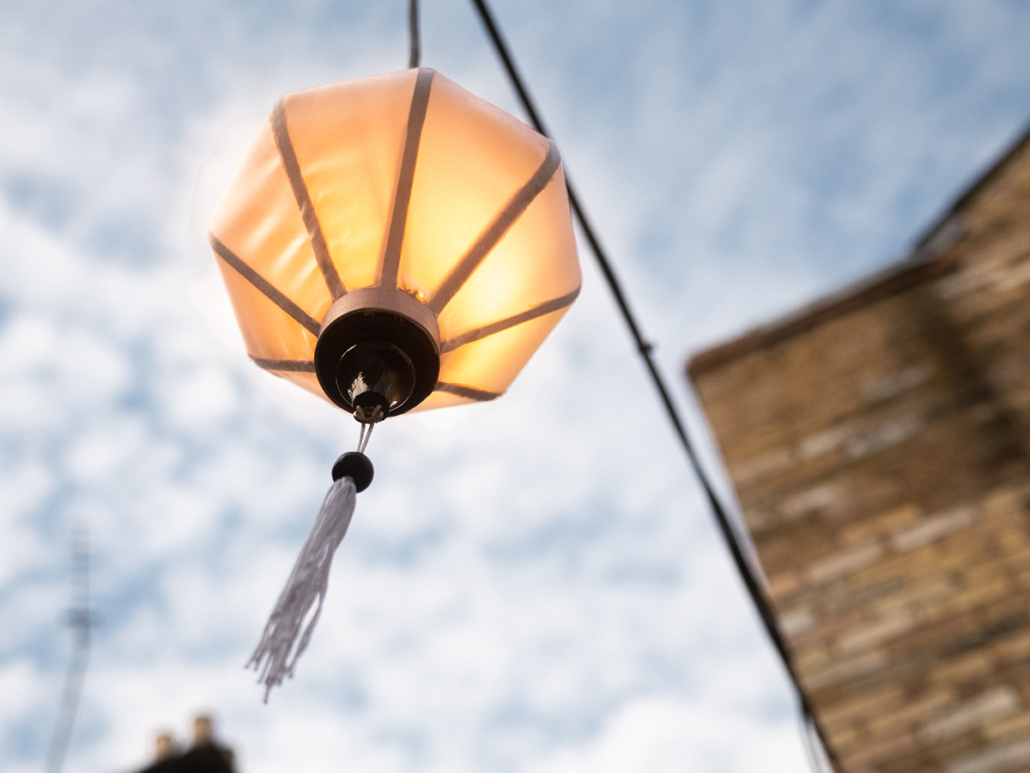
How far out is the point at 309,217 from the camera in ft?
6.04

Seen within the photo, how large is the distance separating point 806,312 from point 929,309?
75cm

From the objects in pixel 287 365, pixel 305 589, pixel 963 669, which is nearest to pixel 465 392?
pixel 287 365

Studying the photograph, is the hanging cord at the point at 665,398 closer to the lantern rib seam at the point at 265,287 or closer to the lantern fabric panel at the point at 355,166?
the lantern fabric panel at the point at 355,166

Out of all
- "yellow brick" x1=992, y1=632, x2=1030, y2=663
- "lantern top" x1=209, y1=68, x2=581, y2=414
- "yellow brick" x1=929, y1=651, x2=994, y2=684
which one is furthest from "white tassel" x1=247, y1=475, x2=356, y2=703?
"yellow brick" x1=992, y1=632, x2=1030, y2=663

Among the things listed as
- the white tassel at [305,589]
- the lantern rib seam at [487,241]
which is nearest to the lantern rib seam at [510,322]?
the lantern rib seam at [487,241]

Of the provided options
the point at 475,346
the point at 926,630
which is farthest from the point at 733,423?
the point at 475,346

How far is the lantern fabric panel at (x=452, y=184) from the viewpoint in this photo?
5.91 feet

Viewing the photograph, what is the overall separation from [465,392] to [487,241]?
47 centimetres

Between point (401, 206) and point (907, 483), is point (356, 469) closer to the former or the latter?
point (401, 206)

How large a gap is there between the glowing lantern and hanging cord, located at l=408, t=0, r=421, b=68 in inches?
15.7

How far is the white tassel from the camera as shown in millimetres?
1421

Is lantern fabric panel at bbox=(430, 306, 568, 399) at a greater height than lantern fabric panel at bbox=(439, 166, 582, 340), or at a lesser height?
lesser

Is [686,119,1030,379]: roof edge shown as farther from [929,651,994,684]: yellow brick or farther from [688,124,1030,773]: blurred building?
[929,651,994,684]: yellow brick

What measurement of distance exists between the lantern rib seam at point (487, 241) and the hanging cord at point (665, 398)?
327mm
